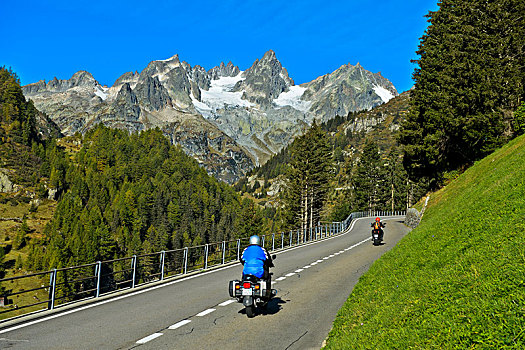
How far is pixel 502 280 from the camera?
495 cm

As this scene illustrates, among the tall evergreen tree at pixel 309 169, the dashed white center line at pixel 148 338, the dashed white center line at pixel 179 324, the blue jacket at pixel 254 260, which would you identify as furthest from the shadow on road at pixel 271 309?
the tall evergreen tree at pixel 309 169

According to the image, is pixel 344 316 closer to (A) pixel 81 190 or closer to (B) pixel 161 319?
(B) pixel 161 319

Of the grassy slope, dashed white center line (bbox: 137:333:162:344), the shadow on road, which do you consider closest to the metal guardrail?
dashed white center line (bbox: 137:333:162:344)

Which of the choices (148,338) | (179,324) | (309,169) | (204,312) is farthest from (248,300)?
(309,169)

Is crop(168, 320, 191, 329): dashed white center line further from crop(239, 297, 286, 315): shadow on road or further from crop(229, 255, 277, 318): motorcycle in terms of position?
crop(239, 297, 286, 315): shadow on road

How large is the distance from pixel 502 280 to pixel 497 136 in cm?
2944

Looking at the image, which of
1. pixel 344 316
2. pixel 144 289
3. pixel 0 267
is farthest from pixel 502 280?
pixel 0 267

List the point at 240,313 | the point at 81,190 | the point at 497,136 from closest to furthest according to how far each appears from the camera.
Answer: the point at 240,313 < the point at 497,136 < the point at 81,190

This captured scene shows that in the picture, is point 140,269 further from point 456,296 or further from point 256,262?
point 456,296

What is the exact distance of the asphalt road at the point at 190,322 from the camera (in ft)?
25.8

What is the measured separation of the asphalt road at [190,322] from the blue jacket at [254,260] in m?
1.09

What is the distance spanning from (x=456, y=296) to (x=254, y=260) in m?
5.82

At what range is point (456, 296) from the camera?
5316 mm

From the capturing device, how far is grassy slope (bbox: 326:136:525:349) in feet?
13.6
